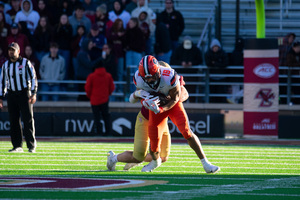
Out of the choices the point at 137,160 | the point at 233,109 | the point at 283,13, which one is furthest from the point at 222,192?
the point at 283,13

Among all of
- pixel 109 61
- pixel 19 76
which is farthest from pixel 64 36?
pixel 19 76

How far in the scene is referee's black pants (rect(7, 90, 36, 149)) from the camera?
445 inches

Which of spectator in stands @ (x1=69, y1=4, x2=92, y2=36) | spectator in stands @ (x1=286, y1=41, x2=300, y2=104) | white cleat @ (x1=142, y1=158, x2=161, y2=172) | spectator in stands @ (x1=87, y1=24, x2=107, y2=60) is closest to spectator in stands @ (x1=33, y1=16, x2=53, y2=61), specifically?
spectator in stands @ (x1=69, y1=4, x2=92, y2=36)


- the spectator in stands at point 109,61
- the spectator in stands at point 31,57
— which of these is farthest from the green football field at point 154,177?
the spectator in stands at point 31,57

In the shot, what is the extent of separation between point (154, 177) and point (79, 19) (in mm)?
10027

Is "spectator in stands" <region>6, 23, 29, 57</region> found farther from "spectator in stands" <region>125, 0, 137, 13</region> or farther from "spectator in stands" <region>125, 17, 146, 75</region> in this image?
"spectator in stands" <region>125, 0, 137, 13</region>

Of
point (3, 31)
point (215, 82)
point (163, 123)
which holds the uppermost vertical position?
point (3, 31)

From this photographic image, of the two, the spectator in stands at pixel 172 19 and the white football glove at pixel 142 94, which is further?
the spectator in stands at pixel 172 19

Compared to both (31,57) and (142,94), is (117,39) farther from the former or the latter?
(142,94)

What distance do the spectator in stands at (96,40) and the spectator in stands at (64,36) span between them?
61 cm

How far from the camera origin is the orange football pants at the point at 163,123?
7.97 m

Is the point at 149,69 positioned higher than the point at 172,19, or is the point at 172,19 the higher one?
the point at 172,19

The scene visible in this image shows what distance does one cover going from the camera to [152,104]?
7695 millimetres

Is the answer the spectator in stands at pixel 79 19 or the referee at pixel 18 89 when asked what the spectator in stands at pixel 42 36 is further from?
the referee at pixel 18 89
